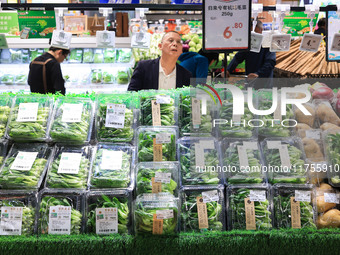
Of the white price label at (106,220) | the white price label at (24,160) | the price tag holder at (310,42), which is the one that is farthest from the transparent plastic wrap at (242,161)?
the white price label at (24,160)

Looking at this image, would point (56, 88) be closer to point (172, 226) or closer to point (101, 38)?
point (101, 38)

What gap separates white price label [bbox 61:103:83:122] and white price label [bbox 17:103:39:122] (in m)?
0.18

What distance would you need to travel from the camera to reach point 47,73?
465cm

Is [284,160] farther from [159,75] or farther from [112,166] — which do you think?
[159,75]

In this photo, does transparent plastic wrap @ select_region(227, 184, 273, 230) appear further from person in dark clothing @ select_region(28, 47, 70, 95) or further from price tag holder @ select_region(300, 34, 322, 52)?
person in dark clothing @ select_region(28, 47, 70, 95)

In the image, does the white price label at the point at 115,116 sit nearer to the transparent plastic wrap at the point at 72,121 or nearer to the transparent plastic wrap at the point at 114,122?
the transparent plastic wrap at the point at 114,122

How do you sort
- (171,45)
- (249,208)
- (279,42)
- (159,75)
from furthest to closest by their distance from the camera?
(159,75)
(171,45)
(279,42)
(249,208)

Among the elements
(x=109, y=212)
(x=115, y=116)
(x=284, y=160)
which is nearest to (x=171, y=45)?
(x=115, y=116)

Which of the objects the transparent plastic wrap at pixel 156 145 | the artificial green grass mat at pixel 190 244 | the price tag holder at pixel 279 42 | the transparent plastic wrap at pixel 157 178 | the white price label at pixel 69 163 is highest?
the price tag holder at pixel 279 42

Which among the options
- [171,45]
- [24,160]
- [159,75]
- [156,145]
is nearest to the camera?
[24,160]

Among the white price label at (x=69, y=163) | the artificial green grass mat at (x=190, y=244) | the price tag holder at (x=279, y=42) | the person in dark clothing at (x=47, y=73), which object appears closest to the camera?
the artificial green grass mat at (x=190, y=244)

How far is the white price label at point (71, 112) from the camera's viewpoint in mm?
2516

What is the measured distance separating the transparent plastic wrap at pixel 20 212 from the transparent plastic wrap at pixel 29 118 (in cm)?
39

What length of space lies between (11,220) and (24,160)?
1.20ft
